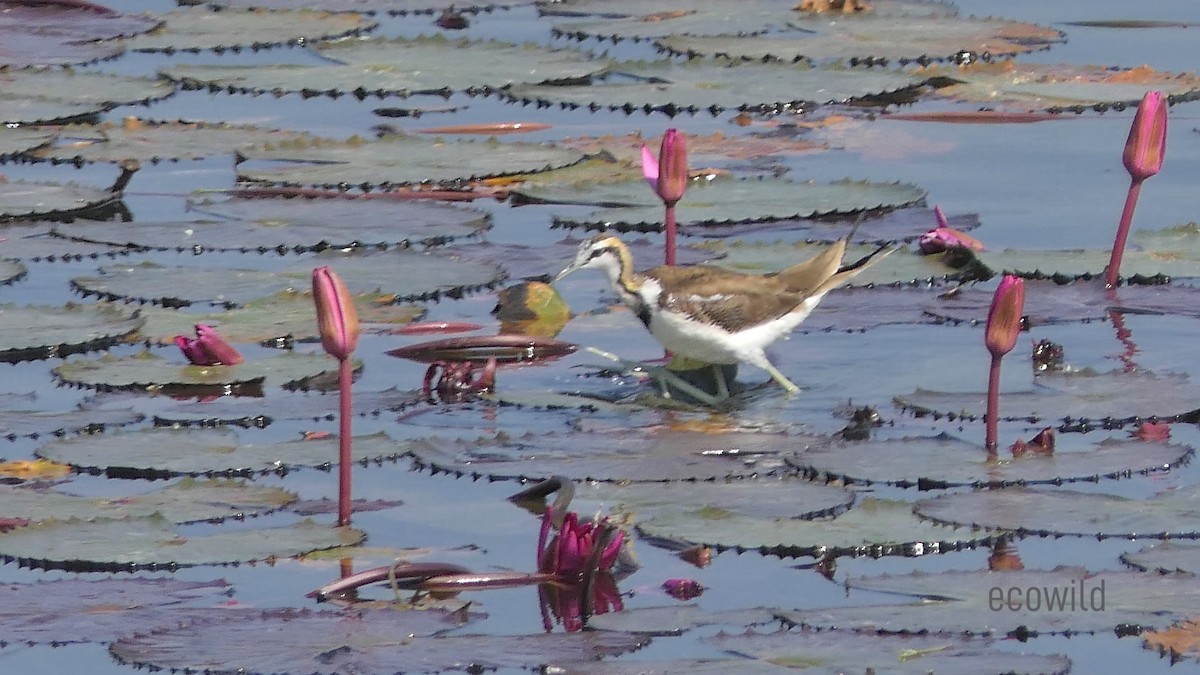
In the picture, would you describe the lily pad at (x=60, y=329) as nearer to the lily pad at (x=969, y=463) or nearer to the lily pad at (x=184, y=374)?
the lily pad at (x=184, y=374)

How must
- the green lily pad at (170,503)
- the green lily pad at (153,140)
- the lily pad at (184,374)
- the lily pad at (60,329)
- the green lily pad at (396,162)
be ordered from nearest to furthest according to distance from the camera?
the green lily pad at (170,503), the lily pad at (184,374), the lily pad at (60,329), the green lily pad at (396,162), the green lily pad at (153,140)

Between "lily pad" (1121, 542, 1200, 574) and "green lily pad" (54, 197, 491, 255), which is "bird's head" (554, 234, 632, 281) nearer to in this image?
"green lily pad" (54, 197, 491, 255)

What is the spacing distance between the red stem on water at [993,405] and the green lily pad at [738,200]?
226cm

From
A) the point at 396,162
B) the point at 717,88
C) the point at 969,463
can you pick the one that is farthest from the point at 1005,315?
the point at 717,88

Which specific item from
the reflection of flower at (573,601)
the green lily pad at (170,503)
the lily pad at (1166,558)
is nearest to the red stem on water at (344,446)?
the green lily pad at (170,503)

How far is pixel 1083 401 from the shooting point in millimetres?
5109

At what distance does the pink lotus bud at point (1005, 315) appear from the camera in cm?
461

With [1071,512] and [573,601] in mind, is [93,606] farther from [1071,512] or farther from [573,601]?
[1071,512]

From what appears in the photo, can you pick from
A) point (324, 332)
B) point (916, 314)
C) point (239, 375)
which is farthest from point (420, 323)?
point (324, 332)

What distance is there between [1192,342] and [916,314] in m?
0.70

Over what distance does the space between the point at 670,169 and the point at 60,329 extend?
5.14 ft

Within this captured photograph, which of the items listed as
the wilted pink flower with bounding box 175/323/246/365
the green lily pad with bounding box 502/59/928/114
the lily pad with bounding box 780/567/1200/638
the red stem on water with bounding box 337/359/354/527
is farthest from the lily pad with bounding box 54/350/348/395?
the green lily pad with bounding box 502/59/928/114

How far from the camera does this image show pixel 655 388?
5621mm

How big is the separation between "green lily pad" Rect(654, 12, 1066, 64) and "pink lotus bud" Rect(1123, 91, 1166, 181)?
132 inches
